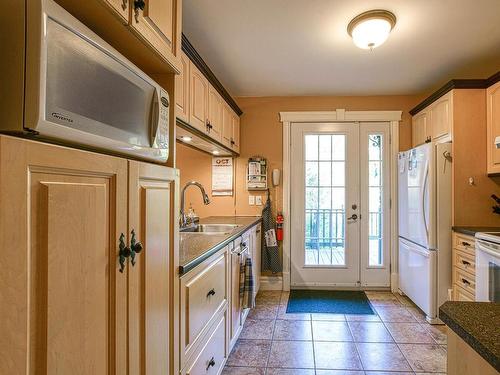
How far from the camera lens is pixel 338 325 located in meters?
2.88

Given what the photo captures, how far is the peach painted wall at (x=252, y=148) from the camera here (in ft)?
13.0

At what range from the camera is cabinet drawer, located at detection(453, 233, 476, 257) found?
8.47 feet

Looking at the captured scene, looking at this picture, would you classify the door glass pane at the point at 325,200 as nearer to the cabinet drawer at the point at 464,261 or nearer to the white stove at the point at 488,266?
the cabinet drawer at the point at 464,261

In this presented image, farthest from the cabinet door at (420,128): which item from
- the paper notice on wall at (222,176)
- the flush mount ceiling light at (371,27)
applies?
the paper notice on wall at (222,176)

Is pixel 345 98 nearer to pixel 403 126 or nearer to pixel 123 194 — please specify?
pixel 403 126

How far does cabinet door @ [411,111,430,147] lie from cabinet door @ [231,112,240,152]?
212 cm

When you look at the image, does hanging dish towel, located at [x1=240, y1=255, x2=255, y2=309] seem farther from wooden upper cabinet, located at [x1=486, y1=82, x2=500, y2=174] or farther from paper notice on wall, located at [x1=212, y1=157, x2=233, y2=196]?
wooden upper cabinet, located at [x1=486, y1=82, x2=500, y2=174]

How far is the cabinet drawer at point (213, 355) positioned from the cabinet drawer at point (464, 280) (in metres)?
2.05

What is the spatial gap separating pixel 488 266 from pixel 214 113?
2.49 meters

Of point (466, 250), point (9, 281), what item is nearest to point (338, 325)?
point (466, 250)

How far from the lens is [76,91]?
2.44 feet

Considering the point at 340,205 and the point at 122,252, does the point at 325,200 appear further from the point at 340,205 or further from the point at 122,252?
the point at 122,252

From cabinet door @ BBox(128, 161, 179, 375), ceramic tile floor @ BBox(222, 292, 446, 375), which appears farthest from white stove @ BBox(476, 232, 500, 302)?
cabinet door @ BBox(128, 161, 179, 375)

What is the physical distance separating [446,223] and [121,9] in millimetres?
3079
